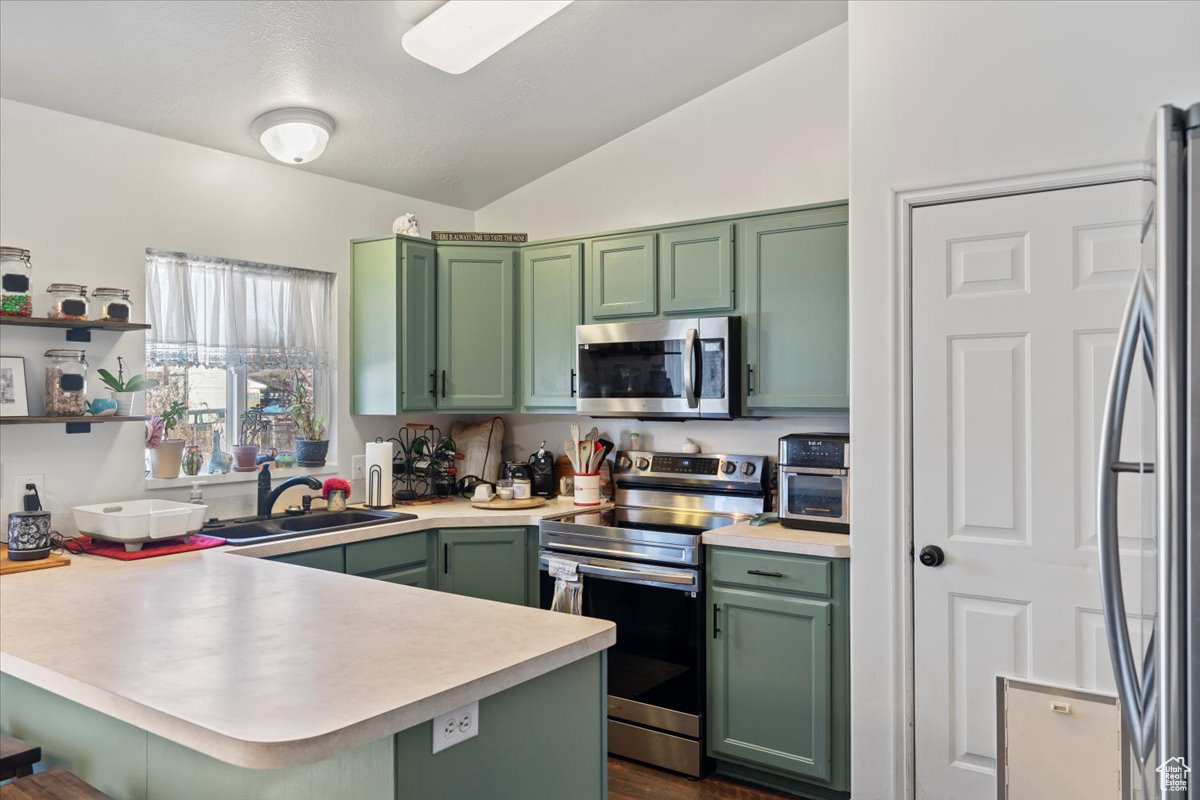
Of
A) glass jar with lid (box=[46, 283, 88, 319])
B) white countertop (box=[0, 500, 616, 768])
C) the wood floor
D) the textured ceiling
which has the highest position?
the textured ceiling

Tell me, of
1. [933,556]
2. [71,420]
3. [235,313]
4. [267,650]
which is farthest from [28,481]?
[933,556]

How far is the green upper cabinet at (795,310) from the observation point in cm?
318

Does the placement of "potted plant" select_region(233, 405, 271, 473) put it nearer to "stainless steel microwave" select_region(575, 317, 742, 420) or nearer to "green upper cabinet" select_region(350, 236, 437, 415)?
"green upper cabinet" select_region(350, 236, 437, 415)

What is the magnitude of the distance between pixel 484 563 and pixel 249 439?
1182 millimetres

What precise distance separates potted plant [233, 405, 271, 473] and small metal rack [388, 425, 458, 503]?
67 cm

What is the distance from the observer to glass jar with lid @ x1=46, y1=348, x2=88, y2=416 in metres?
2.80

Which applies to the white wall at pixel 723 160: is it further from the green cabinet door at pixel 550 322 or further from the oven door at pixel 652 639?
the oven door at pixel 652 639

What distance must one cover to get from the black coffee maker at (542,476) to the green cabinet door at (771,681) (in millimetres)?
1272

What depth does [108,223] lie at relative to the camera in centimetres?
306

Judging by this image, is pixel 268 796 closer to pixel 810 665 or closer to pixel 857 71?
pixel 810 665

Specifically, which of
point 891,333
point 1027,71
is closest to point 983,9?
point 1027,71

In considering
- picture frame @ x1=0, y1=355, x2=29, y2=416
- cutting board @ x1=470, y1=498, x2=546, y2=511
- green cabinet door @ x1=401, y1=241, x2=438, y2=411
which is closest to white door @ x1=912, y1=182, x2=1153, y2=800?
cutting board @ x1=470, y1=498, x2=546, y2=511

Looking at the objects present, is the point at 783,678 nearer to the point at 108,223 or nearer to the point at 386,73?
the point at 386,73

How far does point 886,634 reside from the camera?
8.60ft
